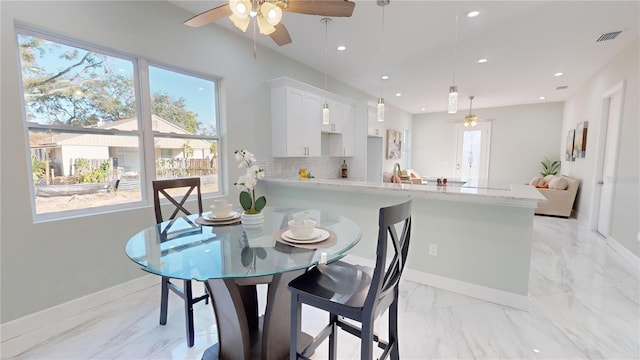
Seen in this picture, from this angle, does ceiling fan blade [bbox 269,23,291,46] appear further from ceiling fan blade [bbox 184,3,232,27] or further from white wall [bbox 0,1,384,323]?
white wall [bbox 0,1,384,323]

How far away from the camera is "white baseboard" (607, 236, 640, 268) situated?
120 inches

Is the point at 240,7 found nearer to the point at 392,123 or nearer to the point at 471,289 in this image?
the point at 471,289

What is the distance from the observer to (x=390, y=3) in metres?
2.64

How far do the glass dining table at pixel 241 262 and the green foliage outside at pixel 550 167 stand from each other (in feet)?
27.2

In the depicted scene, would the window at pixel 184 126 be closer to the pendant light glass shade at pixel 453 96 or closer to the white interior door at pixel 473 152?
the pendant light glass shade at pixel 453 96

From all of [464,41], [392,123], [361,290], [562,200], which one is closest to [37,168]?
[361,290]

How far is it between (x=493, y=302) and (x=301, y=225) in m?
2.02

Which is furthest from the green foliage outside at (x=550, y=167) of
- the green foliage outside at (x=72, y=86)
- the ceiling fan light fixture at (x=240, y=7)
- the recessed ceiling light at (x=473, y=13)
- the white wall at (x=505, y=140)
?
the green foliage outside at (x=72, y=86)

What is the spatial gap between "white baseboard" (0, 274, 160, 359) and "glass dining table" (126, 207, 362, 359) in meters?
1.16

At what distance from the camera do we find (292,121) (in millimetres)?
3824

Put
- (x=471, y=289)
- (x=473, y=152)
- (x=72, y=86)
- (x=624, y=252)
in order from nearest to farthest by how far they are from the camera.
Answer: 1. (x=72, y=86)
2. (x=471, y=289)
3. (x=624, y=252)
4. (x=473, y=152)

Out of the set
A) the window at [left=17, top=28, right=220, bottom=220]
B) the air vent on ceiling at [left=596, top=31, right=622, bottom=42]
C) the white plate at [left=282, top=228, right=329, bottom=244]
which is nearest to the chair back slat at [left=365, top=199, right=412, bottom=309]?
the white plate at [left=282, top=228, right=329, bottom=244]

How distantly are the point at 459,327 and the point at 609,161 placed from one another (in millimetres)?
4241

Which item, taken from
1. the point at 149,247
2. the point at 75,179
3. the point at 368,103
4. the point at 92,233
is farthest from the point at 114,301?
the point at 368,103
